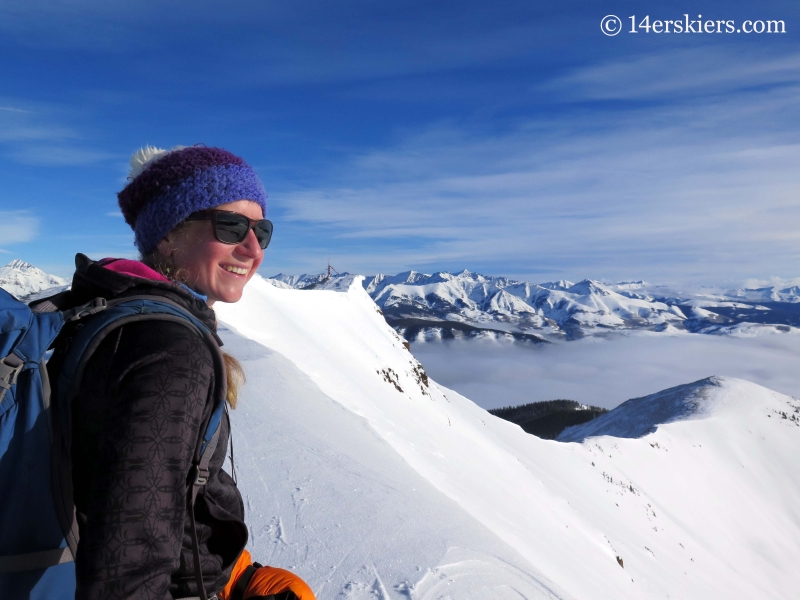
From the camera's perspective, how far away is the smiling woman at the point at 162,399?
1756 mm

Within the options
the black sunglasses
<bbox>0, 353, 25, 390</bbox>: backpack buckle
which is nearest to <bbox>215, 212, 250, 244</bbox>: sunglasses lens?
the black sunglasses

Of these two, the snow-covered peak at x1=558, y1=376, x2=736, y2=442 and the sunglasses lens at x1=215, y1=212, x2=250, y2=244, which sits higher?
the sunglasses lens at x1=215, y1=212, x2=250, y2=244

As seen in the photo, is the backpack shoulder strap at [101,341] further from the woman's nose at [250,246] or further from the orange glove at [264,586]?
the orange glove at [264,586]

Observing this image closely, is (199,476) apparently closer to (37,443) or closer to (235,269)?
(37,443)

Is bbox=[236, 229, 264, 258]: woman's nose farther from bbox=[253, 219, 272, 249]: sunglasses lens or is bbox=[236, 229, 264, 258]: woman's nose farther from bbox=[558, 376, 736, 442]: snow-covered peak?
bbox=[558, 376, 736, 442]: snow-covered peak

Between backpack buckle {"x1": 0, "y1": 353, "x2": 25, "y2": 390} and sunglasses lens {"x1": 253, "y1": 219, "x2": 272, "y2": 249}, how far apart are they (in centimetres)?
140

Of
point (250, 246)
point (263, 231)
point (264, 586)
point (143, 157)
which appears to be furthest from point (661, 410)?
point (143, 157)

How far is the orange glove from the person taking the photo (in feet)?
9.53

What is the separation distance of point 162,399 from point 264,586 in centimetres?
180

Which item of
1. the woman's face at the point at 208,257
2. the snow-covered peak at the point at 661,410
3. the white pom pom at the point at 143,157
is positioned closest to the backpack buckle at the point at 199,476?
the woman's face at the point at 208,257

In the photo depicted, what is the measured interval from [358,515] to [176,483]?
213 inches

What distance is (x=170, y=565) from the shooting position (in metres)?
1.88

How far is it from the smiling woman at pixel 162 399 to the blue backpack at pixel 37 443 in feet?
0.15

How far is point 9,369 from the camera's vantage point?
173cm
